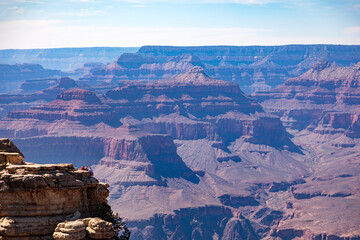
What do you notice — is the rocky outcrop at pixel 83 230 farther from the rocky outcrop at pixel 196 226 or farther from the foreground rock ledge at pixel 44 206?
the rocky outcrop at pixel 196 226

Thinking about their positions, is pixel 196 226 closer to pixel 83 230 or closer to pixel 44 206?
pixel 44 206

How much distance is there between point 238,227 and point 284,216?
2009 centimetres

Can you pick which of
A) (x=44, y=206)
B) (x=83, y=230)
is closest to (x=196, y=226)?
(x=44, y=206)

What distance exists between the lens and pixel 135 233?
16688 cm

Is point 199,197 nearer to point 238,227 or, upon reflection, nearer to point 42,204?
point 238,227

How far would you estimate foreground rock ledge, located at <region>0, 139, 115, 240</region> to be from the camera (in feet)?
106

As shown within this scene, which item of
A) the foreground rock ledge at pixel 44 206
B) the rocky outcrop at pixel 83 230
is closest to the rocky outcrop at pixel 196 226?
the foreground rock ledge at pixel 44 206

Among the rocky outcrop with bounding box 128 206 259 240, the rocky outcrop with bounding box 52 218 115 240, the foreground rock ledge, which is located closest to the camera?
the rocky outcrop with bounding box 52 218 115 240

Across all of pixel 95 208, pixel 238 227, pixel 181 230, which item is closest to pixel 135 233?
pixel 181 230

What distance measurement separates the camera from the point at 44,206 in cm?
3312

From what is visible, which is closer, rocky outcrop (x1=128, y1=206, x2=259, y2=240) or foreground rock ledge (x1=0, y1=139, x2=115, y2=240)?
foreground rock ledge (x1=0, y1=139, x2=115, y2=240)

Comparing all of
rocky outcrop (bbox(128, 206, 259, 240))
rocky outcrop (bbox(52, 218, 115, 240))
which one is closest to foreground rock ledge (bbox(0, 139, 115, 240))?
rocky outcrop (bbox(52, 218, 115, 240))

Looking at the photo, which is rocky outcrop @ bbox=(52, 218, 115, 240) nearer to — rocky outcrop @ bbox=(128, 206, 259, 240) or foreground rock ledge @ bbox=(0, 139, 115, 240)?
foreground rock ledge @ bbox=(0, 139, 115, 240)

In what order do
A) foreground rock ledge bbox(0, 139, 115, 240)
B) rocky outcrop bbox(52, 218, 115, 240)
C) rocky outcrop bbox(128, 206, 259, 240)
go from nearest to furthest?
1. rocky outcrop bbox(52, 218, 115, 240)
2. foreground rock ledge bbox(0, 139, 115, 240)
3. rocky outcrop bbox(128, 206, 259, 240)
